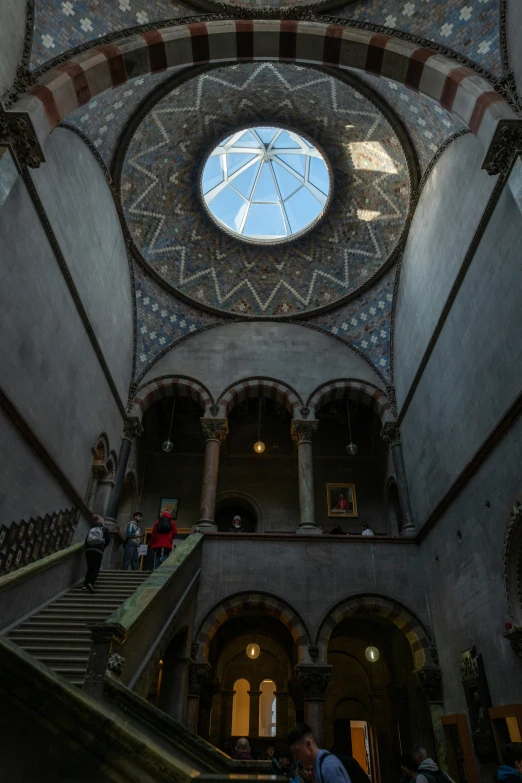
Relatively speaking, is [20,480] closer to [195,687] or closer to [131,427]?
[195,687]

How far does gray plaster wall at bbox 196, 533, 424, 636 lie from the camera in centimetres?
1003

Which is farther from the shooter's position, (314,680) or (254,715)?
(254,715)

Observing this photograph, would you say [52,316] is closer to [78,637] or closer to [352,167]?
[78,637]

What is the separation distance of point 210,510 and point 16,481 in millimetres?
5165

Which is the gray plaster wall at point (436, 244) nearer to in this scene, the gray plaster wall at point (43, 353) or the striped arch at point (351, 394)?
the striped arch at point (351, 394)

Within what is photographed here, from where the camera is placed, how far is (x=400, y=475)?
1204cm

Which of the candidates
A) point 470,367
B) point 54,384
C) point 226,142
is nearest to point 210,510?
point 54,384

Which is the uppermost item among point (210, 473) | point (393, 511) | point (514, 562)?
point (393, 511)

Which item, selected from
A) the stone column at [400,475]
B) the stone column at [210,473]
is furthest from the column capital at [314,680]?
the stone column at [210,473]

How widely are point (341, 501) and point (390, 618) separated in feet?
18.0

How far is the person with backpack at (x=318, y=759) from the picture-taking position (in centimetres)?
275

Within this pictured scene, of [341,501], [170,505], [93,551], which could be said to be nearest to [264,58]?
[93,551]

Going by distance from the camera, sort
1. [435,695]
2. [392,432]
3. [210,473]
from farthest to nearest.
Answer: [392,432]
[210,473]
[435,695]

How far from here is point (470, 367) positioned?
832cm
